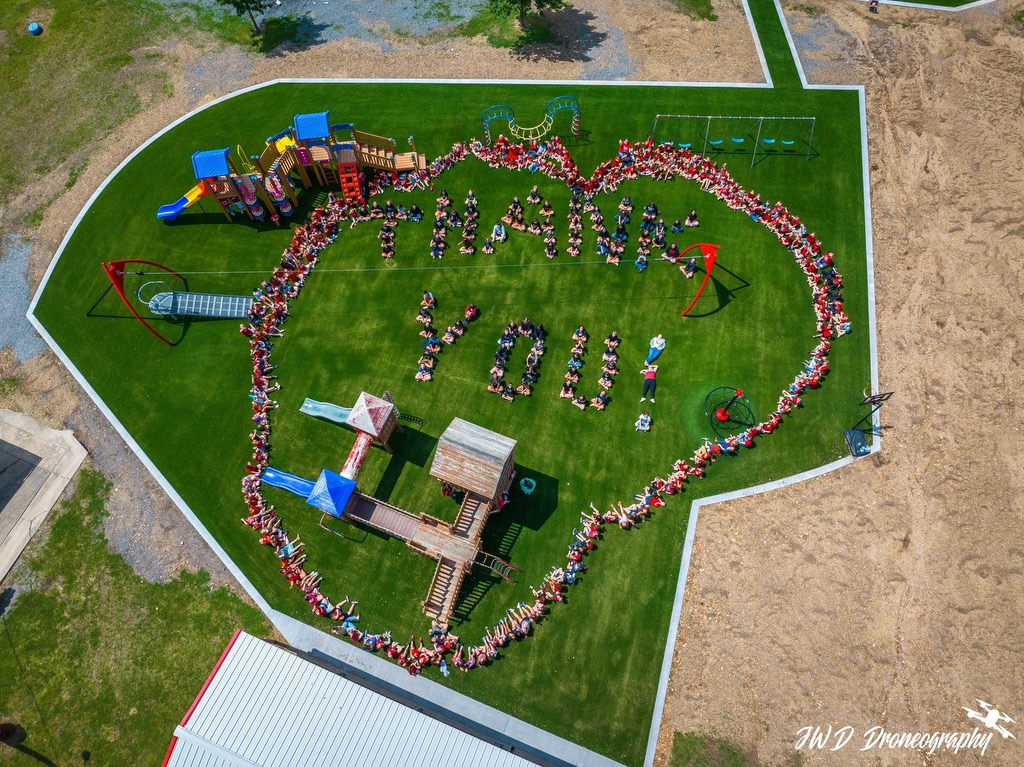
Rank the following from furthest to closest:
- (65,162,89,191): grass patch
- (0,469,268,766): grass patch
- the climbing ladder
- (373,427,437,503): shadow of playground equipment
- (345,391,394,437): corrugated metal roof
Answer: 1. (65,162,89,191): grass patch
2. (373,427,437,503): shadow of playground equipment
3. (345,391,394,437): corrugated metal roof
4. the climbing ladder
5. (0,469,268,766): grass patch

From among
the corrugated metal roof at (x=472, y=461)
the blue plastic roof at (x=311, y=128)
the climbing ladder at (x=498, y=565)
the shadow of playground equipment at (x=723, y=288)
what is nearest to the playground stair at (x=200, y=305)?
the blue plastic roof at (x=311, y=128)

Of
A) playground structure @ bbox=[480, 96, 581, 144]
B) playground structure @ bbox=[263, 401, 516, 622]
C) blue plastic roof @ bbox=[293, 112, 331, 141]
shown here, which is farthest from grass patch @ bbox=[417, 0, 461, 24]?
playground structure @ bbox=[263, 401, 516, 622]

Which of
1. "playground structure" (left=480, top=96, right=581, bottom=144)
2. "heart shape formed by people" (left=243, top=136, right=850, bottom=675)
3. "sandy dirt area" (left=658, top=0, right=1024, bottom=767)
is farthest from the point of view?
"playground structure" (left=480, top=96, right=581, bottom=144)

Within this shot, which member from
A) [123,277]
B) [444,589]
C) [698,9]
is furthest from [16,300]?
[698,9]

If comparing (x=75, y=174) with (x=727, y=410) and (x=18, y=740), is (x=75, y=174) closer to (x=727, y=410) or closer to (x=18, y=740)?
(x=18, y=740)

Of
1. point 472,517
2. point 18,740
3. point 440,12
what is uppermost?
point 440,12

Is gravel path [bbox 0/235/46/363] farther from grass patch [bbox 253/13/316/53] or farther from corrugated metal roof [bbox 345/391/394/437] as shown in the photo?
grass patch [bbox 253/13/316/53]
